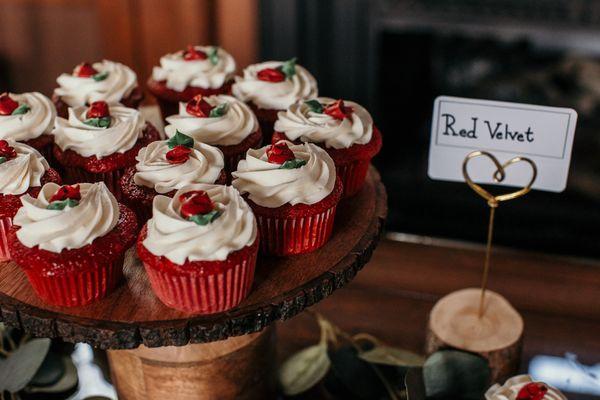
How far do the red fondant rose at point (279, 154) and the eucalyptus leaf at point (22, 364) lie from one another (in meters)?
0.60

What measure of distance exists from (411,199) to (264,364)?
194 centimetres

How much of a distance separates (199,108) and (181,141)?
0.46 feet

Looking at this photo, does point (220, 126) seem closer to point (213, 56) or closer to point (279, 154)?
point (279, 154)

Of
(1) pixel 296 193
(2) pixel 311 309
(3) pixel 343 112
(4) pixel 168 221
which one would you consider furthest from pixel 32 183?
(2) pixel 311 309

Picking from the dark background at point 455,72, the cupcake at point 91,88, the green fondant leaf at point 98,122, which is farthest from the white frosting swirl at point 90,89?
the dark background at point 455,72

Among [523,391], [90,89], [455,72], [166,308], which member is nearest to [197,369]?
[166,308]

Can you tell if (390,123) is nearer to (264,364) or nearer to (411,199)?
(411,199)

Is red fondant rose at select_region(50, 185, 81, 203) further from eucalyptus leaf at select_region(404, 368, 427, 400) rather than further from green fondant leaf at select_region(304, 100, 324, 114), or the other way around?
eucalyptus leaf at select_region(404, 368, 427, 400)

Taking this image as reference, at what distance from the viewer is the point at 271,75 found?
1.59 m

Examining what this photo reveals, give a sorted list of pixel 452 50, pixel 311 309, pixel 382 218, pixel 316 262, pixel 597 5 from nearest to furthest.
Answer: pixel 316 262 → pixel 382 218 → pixel 311 309 → pixel 597 5 → pixel 452 50

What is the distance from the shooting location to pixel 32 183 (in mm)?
1247

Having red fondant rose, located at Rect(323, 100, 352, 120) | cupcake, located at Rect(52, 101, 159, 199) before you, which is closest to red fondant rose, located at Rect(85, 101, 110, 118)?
cupcake, located at Rect(52, 101, 159, 199)

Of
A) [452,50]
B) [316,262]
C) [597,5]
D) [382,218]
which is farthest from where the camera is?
[452,50]

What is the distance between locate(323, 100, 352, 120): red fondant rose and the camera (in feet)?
4.66
